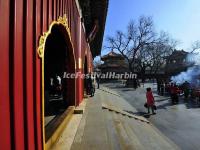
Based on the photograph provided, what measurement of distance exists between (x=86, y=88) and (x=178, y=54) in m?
69.8

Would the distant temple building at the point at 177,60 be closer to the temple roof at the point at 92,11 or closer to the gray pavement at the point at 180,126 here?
the gray pavement at the point at 180,126

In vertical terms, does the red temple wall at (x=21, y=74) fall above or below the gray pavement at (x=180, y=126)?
above

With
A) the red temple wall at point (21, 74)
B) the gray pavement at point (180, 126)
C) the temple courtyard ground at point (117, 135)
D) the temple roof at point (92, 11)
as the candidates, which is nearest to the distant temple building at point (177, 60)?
the gray pavement at point (180, 126)

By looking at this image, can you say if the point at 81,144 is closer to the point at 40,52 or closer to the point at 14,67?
the point at 40,52

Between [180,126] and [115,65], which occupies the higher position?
[115,65]

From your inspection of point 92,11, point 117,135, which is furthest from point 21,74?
point 92,11

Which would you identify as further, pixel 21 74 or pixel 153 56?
pixel 153 56

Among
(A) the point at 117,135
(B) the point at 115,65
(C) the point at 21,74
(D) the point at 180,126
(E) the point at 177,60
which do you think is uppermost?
(E) the point at 177,60

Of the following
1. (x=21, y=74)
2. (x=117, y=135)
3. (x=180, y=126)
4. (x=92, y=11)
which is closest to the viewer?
(x=21, y=74)

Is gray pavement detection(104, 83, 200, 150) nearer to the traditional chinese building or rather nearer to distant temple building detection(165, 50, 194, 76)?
the traditional chinese building

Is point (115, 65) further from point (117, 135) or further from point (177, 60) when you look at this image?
point (117, 135)

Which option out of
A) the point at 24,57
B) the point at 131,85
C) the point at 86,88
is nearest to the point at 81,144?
the point at 24,57

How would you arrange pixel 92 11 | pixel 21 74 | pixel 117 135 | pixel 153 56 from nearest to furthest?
pixel 21 74, pixel 117 135, pixel 92 11, pixel 153 56

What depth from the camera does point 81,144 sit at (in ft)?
25.7
